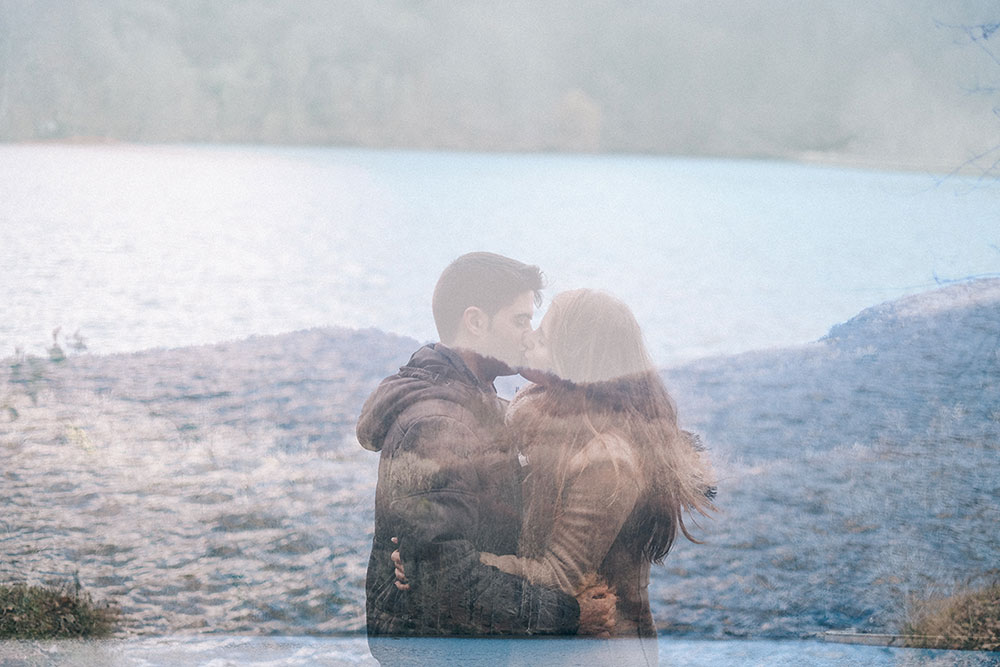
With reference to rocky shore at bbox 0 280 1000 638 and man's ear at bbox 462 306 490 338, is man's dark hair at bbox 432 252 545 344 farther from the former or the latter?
rocky shore at bbox 0 280 1000 638

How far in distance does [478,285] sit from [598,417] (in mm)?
771

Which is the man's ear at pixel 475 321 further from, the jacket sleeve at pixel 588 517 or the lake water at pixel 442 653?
the lake water at pixel 442 653

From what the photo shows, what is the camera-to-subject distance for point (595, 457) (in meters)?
3.66

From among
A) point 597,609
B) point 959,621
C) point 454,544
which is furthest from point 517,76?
point 959,621

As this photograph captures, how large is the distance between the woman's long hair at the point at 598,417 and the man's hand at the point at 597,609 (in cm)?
23

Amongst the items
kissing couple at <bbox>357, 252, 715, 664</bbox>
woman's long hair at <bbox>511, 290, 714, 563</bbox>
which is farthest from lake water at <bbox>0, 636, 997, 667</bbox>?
woman's long hair at <bbox>511, 290, 714, 563</bbox>

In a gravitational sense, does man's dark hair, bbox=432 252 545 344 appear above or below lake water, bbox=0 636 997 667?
above

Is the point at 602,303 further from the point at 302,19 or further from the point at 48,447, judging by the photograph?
the point at 48,447

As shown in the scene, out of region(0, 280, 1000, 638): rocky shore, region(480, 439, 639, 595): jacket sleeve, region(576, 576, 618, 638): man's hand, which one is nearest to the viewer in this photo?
region(480, 439, 639, 595): jacket sleeve

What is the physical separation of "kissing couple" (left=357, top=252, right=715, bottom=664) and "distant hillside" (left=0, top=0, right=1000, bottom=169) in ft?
2.72

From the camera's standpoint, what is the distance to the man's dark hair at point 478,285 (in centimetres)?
380

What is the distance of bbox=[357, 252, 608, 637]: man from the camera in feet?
12.1

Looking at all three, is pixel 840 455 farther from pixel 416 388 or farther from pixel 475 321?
pixel 416 388

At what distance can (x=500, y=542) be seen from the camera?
149 inches
